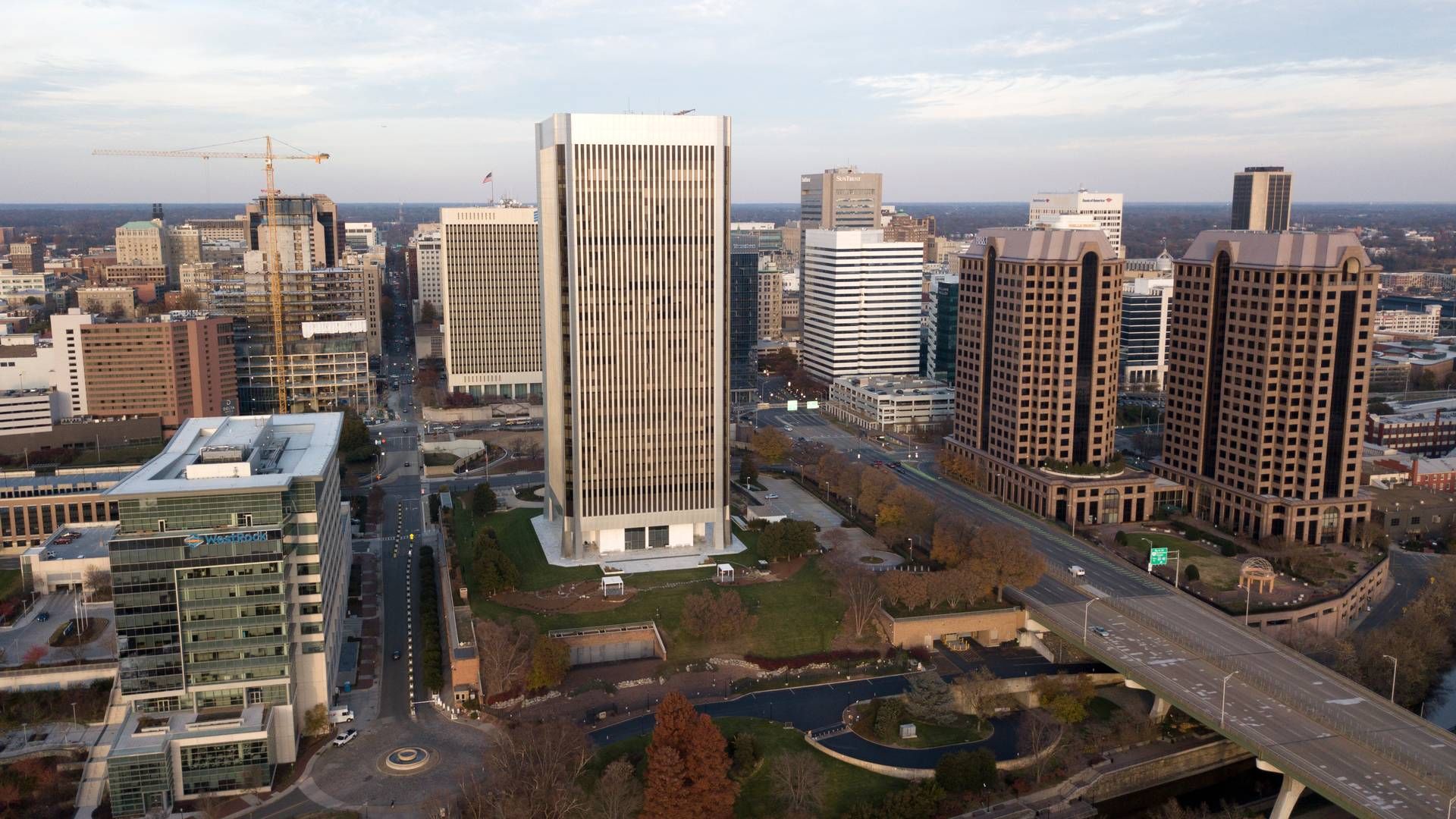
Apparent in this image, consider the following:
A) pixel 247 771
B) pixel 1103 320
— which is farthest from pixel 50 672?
pixel 1103 320

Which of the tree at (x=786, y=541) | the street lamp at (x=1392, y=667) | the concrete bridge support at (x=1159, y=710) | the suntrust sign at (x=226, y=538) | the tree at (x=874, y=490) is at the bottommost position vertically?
the concrete bridge support at (x=1159, y=710)

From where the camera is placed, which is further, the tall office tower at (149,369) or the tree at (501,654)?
the tall office tower at (149,369)

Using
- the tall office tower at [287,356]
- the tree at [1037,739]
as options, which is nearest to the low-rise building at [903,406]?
the tall office tower at [287,356]

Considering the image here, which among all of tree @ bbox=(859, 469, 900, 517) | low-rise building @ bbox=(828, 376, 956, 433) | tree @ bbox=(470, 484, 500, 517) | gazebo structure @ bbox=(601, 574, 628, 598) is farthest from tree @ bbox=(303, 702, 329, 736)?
low-rise building @ bbox=(828, 376, 956, 433)

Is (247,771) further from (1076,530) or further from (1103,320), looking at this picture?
(1103,320)

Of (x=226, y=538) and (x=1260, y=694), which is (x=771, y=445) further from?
(x=226, y=538)

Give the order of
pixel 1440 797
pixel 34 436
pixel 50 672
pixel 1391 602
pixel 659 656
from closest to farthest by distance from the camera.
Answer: pixel 1440 797, pixel 50 672, pixel 659 656, pixel 1391 602, pixel 34 436

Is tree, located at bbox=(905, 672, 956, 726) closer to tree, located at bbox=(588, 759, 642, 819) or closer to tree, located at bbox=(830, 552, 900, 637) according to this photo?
tree, located at bbox=(830, 552, 900, 637)

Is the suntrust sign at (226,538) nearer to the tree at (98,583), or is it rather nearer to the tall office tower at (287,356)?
the tree at (98,583)

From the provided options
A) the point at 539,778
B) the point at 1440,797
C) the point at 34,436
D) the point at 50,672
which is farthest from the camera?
the point at 34,436
